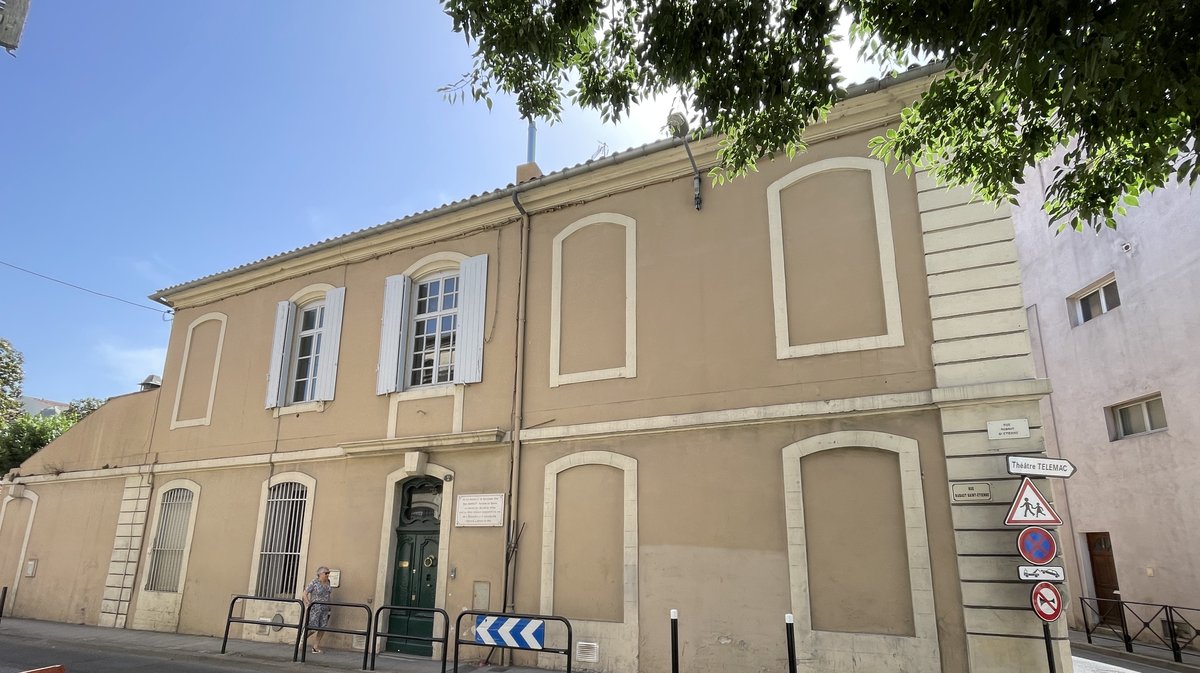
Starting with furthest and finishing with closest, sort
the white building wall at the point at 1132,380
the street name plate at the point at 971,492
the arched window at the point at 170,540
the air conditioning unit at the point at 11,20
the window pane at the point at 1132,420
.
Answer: the window pane at the point at 1132,420 → the arched window at the point at 170,540 → the white building wall at the point at 1132,380 → the street name plate at the point at 971,492 → the air conditioning unit at the point at 11,20

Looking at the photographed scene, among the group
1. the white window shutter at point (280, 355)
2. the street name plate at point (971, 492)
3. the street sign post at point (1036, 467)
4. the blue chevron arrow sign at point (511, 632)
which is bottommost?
the blue chevron arrow sign at point (511, 632)

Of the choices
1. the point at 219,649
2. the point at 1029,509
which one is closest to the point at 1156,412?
the point at 1029,509

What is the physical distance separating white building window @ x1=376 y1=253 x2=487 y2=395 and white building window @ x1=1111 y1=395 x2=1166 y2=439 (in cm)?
A: 1291

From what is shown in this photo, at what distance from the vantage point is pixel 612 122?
268 inches

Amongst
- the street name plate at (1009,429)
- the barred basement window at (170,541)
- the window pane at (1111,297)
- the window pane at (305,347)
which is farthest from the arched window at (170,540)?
the window pane at (1111,297)

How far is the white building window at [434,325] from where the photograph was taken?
38.1 ft

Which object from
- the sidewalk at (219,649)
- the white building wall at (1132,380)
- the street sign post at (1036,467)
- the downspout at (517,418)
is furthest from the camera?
the white building wall at (1132,380)

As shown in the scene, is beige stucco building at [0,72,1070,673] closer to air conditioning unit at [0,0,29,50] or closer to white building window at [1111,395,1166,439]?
air conditioning unit at [0,0,29,50]

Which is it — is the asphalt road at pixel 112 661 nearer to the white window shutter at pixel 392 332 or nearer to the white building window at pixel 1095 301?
the white window shutter at pixel 392 332

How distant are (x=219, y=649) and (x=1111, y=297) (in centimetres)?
1821

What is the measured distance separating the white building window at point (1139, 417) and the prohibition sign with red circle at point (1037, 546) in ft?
31.0

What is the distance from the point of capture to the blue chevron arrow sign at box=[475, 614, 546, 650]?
8.30 m

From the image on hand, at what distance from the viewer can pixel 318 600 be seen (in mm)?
11172

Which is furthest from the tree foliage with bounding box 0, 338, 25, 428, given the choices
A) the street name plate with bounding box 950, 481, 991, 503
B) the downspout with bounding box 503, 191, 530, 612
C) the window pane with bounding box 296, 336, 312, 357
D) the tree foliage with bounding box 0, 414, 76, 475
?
the street name plate with bounding box 950, 481, 991, 503
